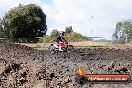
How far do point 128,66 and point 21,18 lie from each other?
283ft

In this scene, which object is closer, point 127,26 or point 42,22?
point 127,26

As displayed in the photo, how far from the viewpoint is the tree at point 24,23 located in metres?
97.4

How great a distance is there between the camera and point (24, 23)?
3905 inches

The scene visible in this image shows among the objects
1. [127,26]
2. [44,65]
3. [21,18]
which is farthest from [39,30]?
[44,65]

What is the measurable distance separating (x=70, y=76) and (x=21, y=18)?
→ 289 ft

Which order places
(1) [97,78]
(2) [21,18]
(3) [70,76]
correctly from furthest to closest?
(2) [21,18], (3) [70,76], (1) [97,78]

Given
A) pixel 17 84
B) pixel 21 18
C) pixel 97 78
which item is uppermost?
pixel 21 18

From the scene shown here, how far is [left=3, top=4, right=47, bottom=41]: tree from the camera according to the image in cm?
9738

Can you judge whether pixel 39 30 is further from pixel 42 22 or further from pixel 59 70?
pixel 59 70

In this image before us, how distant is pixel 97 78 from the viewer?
20.8ft

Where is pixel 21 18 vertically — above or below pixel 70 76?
above

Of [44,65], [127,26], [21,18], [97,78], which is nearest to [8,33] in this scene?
[21,18]

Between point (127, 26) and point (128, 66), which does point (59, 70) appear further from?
point (127, 26)

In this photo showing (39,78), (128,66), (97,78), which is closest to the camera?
(97,78)
